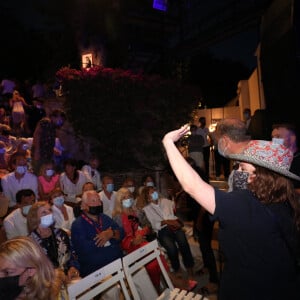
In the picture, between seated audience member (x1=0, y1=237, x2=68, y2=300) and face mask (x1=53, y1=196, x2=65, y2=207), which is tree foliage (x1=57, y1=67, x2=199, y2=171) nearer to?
face mask (x1=53, y1=196, x2=65, y2=207)

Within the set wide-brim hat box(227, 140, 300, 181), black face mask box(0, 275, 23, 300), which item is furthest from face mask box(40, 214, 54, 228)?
wide-brim hat box(227, 140, 300, 181)

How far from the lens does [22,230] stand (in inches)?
186

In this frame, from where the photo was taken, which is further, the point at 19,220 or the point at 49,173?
the point at 49,173

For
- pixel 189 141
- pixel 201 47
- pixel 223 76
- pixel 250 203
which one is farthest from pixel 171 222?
pixel 223 76

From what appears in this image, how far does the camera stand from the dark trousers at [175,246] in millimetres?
5340

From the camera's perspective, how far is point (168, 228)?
5625 mm

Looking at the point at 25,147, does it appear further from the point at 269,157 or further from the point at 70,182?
the point at 269,157

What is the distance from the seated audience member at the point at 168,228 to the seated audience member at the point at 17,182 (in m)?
2.46

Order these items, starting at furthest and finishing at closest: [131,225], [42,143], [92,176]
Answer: [92,176], [42,143], [131,225]

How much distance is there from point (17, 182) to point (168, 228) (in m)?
3.27

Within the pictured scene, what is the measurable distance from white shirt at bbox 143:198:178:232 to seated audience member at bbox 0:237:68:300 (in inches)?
140

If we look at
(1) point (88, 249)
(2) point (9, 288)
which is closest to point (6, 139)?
(1) point (88, 249)

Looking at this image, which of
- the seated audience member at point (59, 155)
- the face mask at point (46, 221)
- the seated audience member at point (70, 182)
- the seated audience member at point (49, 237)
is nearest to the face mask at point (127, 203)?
the seated audience member at point (49, 237)

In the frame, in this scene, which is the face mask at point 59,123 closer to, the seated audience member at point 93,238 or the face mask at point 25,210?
the face mask at point 25,210
